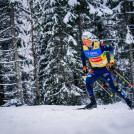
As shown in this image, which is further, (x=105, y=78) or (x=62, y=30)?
(x=62, y=30)

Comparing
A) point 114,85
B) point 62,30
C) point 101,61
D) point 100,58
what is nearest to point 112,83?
point 114,85

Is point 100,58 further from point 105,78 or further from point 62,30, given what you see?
point 62,30

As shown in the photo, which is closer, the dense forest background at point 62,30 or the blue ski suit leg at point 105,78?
the blue ski suit leg at point 105,78

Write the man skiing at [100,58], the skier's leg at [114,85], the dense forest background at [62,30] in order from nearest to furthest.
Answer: the skier's leg at [114,85] → the man skiing at [100,58] → the dense forest background at [62,30]

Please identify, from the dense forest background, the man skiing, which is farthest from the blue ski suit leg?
the dense forest background

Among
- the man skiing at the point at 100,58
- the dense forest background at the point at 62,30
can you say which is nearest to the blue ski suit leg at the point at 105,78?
the man skiing at the point at 100,58

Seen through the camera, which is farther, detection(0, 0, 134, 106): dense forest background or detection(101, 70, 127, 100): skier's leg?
detection(0, 0, 134, 106): dense forest background

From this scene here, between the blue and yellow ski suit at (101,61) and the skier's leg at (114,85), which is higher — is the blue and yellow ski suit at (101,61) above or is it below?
above

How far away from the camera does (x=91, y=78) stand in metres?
4.93

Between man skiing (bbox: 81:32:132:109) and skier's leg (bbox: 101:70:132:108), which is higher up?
man skiing (bbox: 81:32:132:109)

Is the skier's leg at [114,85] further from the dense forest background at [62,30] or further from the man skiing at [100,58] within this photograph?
the dense forest background at [62,30]

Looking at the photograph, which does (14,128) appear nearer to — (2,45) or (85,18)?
(85,18)

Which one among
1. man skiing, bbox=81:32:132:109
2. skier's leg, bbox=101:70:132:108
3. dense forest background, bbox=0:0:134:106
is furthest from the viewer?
dense forest background, bbox=0:0:134:106

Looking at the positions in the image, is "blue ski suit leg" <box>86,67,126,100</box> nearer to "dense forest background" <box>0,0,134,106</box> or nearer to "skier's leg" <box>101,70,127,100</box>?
"skier's leg" <box>101,70,127,100</box>
